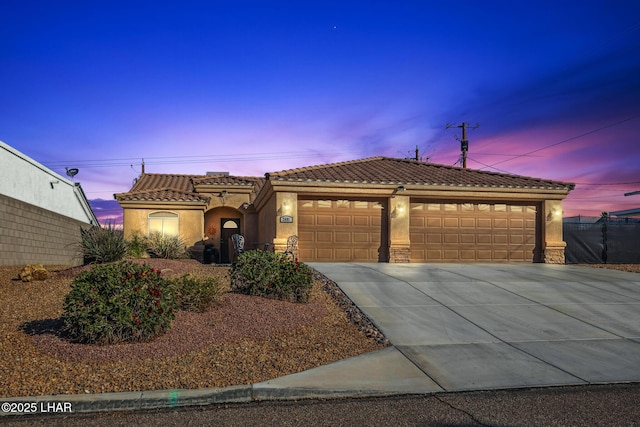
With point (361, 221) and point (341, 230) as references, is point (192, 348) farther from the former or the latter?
point (361, 221)

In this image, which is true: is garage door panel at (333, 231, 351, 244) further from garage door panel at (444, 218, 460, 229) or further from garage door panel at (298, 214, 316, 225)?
garage door panel at (444, 218, 460, 229)

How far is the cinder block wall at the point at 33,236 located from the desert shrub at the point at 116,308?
984 centimetres

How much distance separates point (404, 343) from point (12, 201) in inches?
558

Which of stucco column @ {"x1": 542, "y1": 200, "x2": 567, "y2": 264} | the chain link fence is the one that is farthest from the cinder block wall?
the chain link fence

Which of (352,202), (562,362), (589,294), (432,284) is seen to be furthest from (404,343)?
(352,202)

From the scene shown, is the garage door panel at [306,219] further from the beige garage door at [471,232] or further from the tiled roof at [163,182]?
the tiled roof at [163,182]

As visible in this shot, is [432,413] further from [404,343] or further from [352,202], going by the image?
[352,202]

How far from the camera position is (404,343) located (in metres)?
7.88

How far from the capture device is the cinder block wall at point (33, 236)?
15352mm

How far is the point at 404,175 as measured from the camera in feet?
66.3

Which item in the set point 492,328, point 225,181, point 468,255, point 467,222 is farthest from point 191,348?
point 225,181

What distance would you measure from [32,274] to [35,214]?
244 inches

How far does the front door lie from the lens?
95.9 feet

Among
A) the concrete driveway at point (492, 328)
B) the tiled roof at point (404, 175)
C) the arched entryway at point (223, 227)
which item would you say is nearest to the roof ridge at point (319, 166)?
the tiled roof at point (404, 175)
